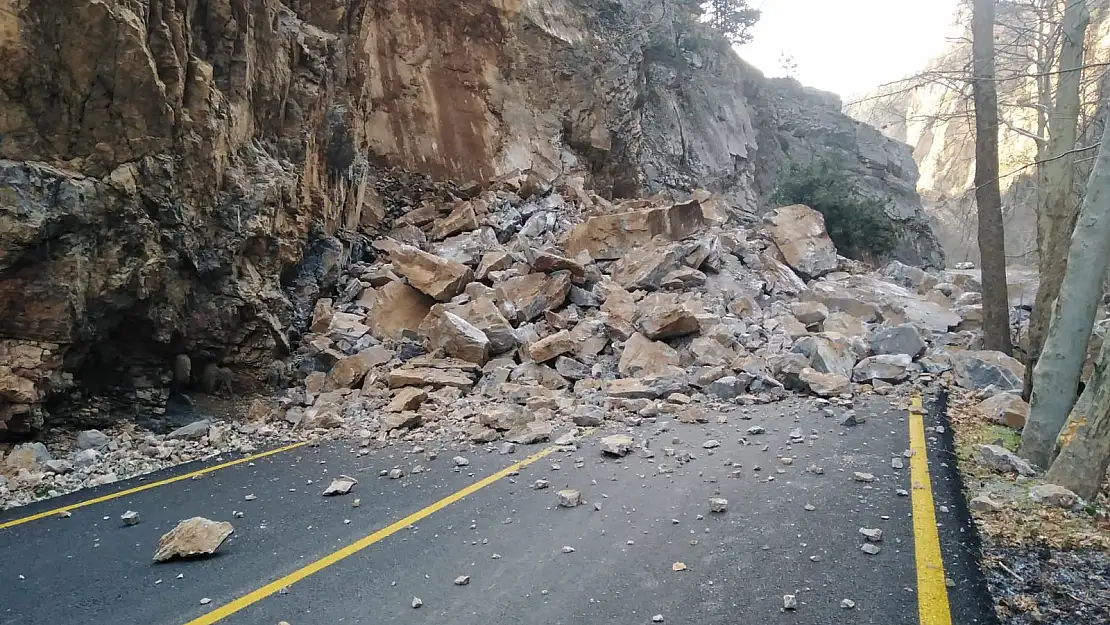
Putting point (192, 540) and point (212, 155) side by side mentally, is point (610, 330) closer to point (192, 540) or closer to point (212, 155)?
point (212, 155)

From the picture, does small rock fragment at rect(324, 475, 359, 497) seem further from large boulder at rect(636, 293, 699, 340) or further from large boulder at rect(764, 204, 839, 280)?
large boulder at rect(764, 204, 839, 280)

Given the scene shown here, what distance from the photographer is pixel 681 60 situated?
27266 mm

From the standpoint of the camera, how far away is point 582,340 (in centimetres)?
1064

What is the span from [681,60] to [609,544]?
1057 inches

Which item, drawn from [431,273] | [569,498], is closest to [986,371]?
[569,498]

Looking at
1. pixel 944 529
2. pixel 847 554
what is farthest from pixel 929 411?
pixel 847 554

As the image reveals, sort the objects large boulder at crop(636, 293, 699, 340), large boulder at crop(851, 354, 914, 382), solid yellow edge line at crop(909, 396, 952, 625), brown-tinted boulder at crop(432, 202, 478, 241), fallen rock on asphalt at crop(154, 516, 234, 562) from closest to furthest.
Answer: solid yellow edge line at crop(909, 396, 952, 625), fallen rock on asphalt at crop(154, 516, 234, 562), large boulder at crop(851, 354, 914, 382), large boulder at crop(636, 293, 699, 340), brown-tinted boulder at crop(432, 202, 478, 241)

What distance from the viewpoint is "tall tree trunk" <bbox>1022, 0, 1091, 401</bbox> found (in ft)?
21.7

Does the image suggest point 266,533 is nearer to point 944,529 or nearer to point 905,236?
point 944,529

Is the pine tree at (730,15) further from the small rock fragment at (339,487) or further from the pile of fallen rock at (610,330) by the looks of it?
the small rock fragment at (339,487)

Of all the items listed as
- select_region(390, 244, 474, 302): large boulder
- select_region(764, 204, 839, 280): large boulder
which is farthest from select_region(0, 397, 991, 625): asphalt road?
select_region(764, 204, 839, 280): large boulder

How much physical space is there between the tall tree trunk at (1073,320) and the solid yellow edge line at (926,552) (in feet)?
2.79

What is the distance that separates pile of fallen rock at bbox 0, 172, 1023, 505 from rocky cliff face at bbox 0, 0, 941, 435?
95cm

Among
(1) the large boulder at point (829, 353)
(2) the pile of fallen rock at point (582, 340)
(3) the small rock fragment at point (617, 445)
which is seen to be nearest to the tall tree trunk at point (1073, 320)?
(2) the pile of fallen rock at point (582, 340)
